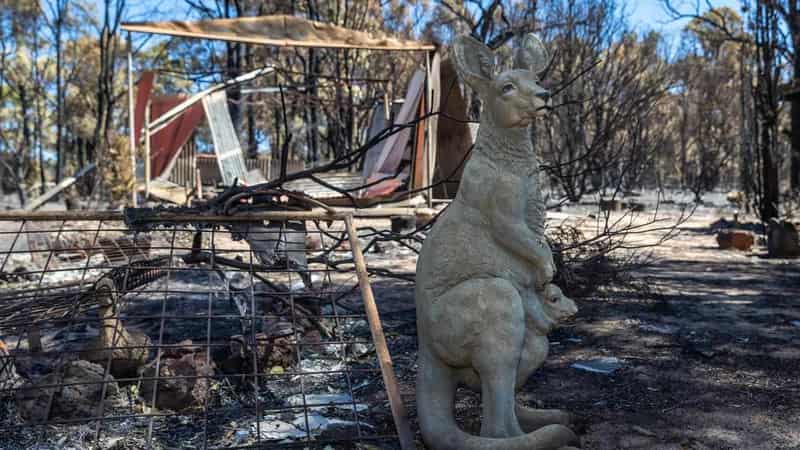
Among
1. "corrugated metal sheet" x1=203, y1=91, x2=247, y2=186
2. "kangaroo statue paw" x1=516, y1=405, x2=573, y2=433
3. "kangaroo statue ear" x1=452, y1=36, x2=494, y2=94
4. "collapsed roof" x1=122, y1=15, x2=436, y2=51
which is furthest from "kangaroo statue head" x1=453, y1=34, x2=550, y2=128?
"corrugated metal sheet" x1=203, y1=91, x2=247, y2=186

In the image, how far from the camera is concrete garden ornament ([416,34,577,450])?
6.98ft

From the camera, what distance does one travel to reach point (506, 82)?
222 centimetres

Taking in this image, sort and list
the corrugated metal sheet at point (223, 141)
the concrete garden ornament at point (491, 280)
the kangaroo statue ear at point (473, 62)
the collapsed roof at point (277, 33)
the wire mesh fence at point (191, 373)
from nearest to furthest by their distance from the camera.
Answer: the concrete garden ornament at point (491, 280) < the kangaroo statue ear at point (473, 62) < the wire mesh fence at point (191, 373) < the collapsed roof at point (277, 33) < the corrugated metal sheet at point (223, 141)

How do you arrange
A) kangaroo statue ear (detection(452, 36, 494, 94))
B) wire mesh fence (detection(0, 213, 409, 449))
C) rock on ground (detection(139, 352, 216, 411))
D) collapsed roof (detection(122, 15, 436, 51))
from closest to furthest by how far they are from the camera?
1. kangaroo statue ear (detection(452, 36, 494, 94))
2. wire mesh fence (detection(0, 213, 409, 449))
3. rock on ground (detection(139, 352, 216, 411))
4. collapsed roof (detection(122, 15, 436, 51))

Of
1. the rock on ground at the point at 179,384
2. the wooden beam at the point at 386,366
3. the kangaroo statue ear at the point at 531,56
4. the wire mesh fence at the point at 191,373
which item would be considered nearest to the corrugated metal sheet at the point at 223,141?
the wire mesh fence at the point at 191,373

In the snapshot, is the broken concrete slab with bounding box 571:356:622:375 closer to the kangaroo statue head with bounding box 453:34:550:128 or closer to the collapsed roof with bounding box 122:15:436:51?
the kangaroo statue head with bounding box 453:34:550:128

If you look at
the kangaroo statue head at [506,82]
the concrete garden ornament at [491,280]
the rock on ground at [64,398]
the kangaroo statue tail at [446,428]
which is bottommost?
the rock on ground at [64,398]

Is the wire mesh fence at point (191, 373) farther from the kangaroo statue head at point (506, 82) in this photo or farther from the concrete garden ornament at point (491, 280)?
the kangaroo statue head at point (506, 82)

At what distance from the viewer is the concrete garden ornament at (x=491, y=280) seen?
6.98ft

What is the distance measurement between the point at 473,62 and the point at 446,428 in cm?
124

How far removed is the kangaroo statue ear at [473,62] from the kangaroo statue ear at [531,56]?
0.12m

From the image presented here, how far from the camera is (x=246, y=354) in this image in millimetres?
3484

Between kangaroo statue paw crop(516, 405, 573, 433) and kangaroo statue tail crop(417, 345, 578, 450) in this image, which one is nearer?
kangaroo statue tail crop(417, 345, 578, 450)

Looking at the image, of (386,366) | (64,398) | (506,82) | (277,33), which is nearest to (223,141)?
(277,33)
